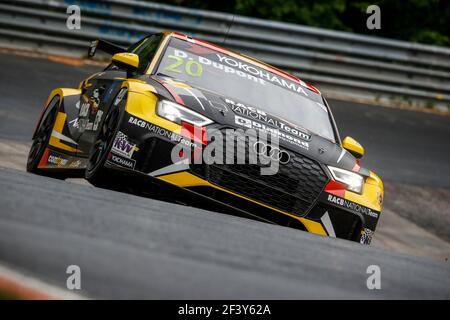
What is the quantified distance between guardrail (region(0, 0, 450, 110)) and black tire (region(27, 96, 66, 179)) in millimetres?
6712

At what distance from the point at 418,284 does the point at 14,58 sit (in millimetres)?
11214

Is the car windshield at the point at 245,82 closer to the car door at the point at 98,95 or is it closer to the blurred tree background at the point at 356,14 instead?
the car door at the point at 98,95

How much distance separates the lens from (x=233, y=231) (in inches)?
158

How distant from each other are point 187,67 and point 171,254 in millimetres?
4169

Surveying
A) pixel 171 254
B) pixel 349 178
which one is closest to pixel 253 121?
pixel 349 178

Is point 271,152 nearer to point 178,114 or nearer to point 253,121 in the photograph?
point 253,121

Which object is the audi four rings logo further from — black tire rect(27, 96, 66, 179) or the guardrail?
the guardrail

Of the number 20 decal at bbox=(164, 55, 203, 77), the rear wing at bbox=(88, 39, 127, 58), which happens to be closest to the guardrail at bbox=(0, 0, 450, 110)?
the rear wing at bbox=(88, 39, 127, 58)

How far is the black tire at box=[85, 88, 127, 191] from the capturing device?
5.85 metres

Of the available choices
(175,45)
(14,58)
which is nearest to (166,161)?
(175,45)

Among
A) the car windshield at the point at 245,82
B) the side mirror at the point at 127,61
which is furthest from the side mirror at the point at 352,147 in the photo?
the side mirror at the point at 127,61

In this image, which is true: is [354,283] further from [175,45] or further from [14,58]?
[14,58]

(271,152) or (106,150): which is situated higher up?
(271,152)

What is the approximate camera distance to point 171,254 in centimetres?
303
